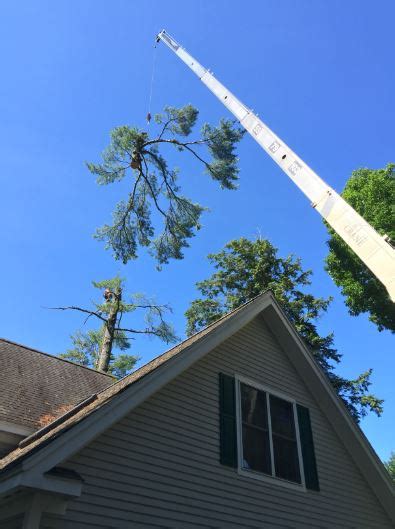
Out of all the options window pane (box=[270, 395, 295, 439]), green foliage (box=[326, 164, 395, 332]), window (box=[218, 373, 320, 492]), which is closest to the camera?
window (box=[218, 373, 320, 492])

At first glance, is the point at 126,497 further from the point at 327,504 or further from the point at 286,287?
the point at 286,287

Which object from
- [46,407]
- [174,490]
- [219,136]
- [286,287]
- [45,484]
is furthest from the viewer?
[286,287]

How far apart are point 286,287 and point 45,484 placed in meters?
20.5

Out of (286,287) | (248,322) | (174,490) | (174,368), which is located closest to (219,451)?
(174,490)

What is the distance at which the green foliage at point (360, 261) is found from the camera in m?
15.4

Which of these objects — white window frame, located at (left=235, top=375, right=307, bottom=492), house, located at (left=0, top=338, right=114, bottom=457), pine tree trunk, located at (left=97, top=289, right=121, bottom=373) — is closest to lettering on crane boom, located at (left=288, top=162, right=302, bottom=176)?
white window frame, located at (left=235, top=375, right=307, bottom=492)

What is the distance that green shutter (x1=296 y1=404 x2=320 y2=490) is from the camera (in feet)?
26.7

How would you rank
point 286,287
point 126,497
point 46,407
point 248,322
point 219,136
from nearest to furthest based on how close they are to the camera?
1. point 126,497
2. point 46,407
3. point 248,322
4. point 219,136
5. point 286,287

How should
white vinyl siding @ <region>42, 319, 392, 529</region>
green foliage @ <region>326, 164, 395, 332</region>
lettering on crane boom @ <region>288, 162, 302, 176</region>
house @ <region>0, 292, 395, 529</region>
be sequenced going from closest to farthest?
house @ <region>0, 292, 395, 529</region>
white vinyl siding @ <region>42, 319, 392, 529</region>
lettering on crane boom @ <region>288, 162, 302, 176</region>
green foliage @ <region>326, 164, 395, 332</region>

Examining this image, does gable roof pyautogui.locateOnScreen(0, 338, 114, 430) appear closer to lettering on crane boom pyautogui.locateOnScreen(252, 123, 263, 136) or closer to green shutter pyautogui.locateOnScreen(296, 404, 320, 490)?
green shutter pyautogui.locateOnScreen(296, 404, 320, 490)

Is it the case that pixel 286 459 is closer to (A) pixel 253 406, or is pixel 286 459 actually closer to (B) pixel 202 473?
(A) pixel 253 406

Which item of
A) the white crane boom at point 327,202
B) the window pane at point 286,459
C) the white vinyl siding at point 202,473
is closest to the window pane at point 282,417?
the window pane at point 286,459

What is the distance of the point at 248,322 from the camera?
888cm

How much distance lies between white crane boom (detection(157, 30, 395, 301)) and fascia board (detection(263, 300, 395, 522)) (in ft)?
7.81
